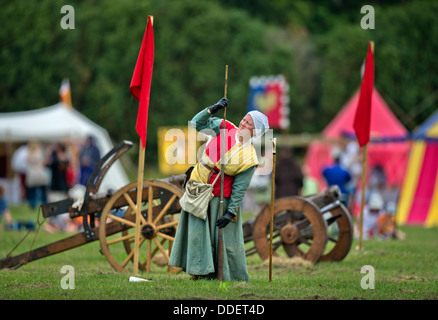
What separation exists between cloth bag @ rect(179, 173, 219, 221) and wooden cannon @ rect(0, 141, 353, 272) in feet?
2.75

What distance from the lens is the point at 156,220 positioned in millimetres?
8062

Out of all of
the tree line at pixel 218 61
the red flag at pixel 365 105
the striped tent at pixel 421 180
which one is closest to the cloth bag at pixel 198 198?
the red flag at pixel 365 105

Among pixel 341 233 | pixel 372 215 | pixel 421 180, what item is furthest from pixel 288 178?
pixel 421 180

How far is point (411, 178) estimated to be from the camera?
1758cm

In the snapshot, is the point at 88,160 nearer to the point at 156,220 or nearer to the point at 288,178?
the point at 288,178

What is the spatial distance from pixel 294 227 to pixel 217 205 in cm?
205

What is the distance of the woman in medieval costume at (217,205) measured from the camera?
704 cm

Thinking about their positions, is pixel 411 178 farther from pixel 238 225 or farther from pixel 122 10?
pixel 122 10

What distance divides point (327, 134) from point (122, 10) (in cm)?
1458

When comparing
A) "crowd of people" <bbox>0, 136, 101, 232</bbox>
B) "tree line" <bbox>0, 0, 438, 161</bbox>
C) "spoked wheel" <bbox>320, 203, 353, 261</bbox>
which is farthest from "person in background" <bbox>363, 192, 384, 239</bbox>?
"tree line" <bbox>0, 0, 438, 161</bbox>

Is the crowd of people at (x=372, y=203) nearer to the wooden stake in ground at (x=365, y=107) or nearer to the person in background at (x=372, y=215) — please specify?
the person in background at (x=372, y=215)

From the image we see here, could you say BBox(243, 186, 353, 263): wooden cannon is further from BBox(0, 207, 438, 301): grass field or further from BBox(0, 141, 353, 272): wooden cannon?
BBox(0, 207, 438, 301): grass field

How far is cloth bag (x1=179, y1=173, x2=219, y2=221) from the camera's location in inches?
277

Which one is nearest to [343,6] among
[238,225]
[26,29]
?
[26,29]
